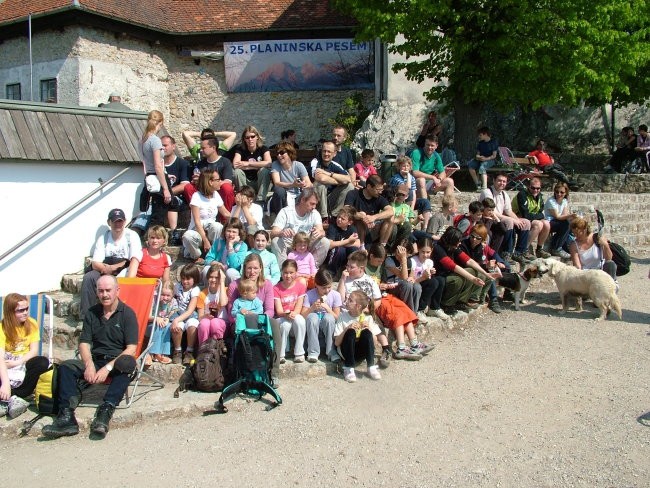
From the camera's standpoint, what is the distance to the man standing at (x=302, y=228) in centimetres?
836

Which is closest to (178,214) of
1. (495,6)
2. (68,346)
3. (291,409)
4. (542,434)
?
(68,346)

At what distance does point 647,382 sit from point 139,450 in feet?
15.2

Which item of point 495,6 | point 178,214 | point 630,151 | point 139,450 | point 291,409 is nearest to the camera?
point 139,450

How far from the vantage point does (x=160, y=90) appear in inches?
877

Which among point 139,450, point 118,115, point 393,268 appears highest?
point 118,115

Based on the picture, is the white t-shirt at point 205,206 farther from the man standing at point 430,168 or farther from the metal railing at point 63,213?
the man standing at point 430,168

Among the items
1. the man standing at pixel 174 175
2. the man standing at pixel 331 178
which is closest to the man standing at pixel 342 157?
the man standing at pixel 331 178

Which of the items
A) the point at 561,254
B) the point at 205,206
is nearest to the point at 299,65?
the point at 561,254

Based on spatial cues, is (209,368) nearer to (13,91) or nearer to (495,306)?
(495,306)

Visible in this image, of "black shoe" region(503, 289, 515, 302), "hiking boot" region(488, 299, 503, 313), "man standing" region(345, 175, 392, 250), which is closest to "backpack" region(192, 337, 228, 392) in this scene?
"man standing" region(345, 175, 392, 250)

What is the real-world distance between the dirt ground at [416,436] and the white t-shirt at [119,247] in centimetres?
244

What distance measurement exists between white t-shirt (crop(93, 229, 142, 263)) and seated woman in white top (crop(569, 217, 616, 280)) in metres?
5.80

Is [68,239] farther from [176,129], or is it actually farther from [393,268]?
[176,129]

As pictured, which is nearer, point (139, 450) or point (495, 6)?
point (139, 450)
